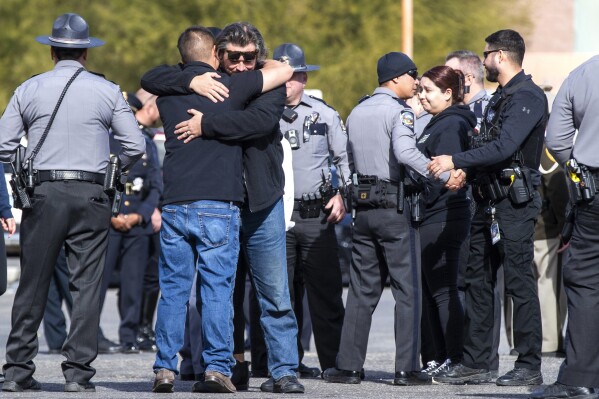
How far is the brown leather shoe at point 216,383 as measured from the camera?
7.49m

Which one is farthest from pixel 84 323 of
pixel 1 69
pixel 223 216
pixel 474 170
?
pixel 1 69

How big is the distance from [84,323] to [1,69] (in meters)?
21.4

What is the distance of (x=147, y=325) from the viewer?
464 inches

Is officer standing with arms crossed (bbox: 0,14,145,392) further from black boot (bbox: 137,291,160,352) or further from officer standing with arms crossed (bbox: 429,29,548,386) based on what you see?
black boot (bbox: 137,291,160,352)

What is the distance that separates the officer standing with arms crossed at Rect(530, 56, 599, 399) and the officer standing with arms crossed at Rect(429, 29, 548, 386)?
3.37 ft

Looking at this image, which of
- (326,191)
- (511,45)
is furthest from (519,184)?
(326,191)

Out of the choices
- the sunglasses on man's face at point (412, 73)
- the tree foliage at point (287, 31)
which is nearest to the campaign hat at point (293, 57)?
the sunglasses on man's face at point (412, 73)

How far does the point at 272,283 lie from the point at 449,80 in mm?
2000

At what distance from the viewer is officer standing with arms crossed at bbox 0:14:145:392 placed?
782 centimetres

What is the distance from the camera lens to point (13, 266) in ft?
60.5

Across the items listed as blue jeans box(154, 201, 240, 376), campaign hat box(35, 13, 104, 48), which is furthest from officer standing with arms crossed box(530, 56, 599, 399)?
campaign hat box(35, 13, 104, 48)

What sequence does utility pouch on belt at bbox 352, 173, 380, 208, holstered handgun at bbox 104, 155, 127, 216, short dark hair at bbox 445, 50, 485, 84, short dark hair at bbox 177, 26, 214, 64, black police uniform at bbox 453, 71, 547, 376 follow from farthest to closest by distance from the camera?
short dark hair at bbox 445, 50, 485, 84, utility pouch on belt at bbox 352, 173, 380, 208, black police uniform at bbox 453, 71, 547, 376, holstered handgun at bbox 104, 155, 127, 216, short dark hair at bbox 177, 26, 214, 64

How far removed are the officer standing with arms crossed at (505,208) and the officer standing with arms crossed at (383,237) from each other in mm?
259

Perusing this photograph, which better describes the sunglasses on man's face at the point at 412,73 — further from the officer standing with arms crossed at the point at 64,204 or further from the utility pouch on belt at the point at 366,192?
the officer standing with arms crossed at the point at 64,204
